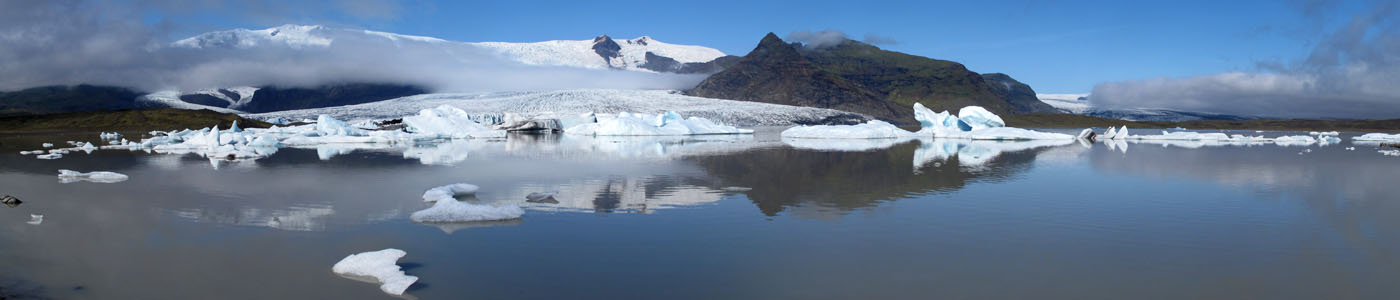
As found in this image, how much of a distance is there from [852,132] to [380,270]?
1187 inches

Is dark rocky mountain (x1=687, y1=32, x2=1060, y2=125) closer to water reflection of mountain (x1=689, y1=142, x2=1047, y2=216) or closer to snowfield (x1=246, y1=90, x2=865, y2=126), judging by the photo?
snowfield (x1=246, y1=90, x2=865, y2=126)

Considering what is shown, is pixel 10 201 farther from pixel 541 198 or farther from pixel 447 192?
pixel 541 198

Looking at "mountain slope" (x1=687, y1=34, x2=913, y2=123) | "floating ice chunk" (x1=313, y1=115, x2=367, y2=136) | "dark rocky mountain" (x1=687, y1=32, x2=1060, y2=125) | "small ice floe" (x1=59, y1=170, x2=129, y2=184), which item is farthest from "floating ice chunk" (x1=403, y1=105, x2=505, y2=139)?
"mountain slope" (x1=687, y1=34, x2=913, y2=123)

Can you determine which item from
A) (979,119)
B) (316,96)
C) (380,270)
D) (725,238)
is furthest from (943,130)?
(316,96)

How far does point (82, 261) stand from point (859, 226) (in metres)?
5.87

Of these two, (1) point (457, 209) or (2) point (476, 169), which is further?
(2) point (476, 169)

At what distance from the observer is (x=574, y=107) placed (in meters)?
68.9

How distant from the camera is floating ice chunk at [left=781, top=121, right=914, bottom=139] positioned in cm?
3334

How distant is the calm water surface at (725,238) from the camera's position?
4414 mm

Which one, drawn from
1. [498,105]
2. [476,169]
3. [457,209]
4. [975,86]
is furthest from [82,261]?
[975,86]

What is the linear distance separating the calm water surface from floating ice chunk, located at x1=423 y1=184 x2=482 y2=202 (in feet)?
0.70

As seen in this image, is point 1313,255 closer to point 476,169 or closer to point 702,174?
point 702,174

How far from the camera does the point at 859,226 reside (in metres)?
6.63

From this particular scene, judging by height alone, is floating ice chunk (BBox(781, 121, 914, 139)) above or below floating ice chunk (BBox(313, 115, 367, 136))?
below
